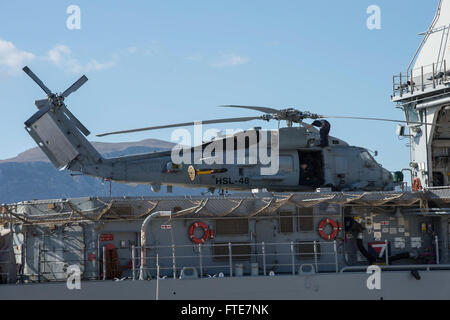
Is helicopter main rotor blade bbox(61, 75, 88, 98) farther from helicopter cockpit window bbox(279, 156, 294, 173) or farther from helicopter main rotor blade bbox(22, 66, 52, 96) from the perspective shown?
helicopter cockpit window bbox(279, 156, 294, 173)

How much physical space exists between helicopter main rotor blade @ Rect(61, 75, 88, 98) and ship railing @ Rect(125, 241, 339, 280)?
246 inches

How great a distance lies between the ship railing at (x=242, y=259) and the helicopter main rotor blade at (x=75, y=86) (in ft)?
20.5

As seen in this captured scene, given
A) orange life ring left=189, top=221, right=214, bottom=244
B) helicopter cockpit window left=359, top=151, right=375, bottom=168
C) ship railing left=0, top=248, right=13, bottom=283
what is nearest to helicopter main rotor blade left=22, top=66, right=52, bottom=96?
ship railing left=0, top=248, right=13, bottom=283

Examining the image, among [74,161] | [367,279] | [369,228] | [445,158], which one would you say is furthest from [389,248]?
[74,161]

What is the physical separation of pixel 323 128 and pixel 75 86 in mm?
8379

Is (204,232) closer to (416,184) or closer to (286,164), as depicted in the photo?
(286,164)

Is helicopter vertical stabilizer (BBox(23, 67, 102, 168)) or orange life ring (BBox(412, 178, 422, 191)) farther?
orange life ring (BBox(412, 178, 422, 191))

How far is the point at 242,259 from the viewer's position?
17.9m

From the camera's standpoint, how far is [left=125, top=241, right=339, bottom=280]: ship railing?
1703 centimetres

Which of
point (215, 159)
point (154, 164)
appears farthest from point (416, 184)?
point (154, 164)
